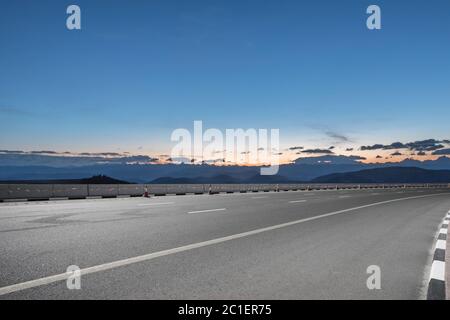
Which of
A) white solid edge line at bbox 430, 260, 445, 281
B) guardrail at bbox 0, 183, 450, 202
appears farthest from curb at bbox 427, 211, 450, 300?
guardrail at bbox 0, 183, 450, 202

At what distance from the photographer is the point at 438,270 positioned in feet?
19.9

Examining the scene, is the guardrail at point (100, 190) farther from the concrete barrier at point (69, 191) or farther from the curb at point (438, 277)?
the curb at point (438, 277)

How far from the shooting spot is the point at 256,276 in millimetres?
5598

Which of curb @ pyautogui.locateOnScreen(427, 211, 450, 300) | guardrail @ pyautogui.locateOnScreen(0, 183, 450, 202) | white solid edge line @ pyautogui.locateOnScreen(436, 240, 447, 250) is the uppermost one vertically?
guardrail @ pyautogui.locateOnScreen(0, 183, 450, 202)

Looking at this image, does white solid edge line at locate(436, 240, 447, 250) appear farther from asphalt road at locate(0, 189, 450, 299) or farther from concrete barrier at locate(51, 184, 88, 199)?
concrete barrier at locate(51, 184, 88, 199)

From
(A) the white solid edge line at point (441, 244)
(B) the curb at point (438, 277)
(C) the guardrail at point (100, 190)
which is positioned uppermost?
(C) the guardrail at point (100, 190)

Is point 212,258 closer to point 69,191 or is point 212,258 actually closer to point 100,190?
point 69,191

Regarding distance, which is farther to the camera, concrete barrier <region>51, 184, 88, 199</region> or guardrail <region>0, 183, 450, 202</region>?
concrete barrier <region>51, 184, 88, 199</region>

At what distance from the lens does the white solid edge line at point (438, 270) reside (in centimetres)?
566

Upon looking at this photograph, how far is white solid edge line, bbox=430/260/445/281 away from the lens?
5.66 metres

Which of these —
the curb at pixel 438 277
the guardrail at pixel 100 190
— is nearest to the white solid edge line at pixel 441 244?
the curb at pixel 438 277

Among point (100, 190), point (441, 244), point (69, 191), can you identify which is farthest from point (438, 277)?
point (100, 190)
